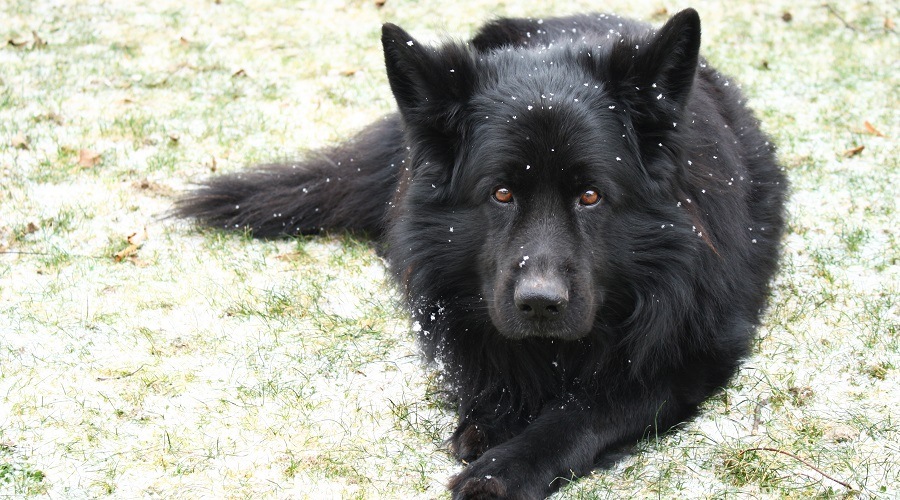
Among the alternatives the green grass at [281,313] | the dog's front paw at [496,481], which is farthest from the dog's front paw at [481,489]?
the green grass at [281,313]

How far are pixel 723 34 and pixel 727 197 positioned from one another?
18.5ft

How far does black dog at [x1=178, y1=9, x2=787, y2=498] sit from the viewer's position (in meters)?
3.22

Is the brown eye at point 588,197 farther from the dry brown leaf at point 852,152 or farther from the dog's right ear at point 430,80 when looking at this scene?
the dry brown leaf at point 852,152

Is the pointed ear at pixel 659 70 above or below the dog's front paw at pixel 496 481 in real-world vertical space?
above

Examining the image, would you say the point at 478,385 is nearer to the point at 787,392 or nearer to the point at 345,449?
the point at 345,449

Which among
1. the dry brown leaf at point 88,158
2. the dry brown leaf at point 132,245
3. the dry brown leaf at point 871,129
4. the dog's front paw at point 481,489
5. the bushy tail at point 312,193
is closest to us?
the dog's front paw at point 481,489

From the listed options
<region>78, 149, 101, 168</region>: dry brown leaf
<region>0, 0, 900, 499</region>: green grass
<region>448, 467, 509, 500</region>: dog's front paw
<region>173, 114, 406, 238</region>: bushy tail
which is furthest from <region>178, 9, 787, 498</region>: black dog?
<region>78, 149, 101, 168</region>: dry brown leaf

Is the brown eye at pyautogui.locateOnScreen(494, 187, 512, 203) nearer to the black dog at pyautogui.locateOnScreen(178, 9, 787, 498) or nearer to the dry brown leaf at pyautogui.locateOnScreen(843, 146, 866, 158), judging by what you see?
the black dog at pyautogui.locateOnScreen(178, 9, 787, 498)

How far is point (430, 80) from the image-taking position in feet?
11.2

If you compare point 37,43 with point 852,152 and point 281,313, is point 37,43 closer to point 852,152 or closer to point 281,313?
point 281,313

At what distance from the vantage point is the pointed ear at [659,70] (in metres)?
3.19

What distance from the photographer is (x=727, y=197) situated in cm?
363

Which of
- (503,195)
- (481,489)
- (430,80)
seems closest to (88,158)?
(430,80)

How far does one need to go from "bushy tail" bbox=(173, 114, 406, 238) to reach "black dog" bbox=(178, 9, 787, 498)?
4.64 ft
